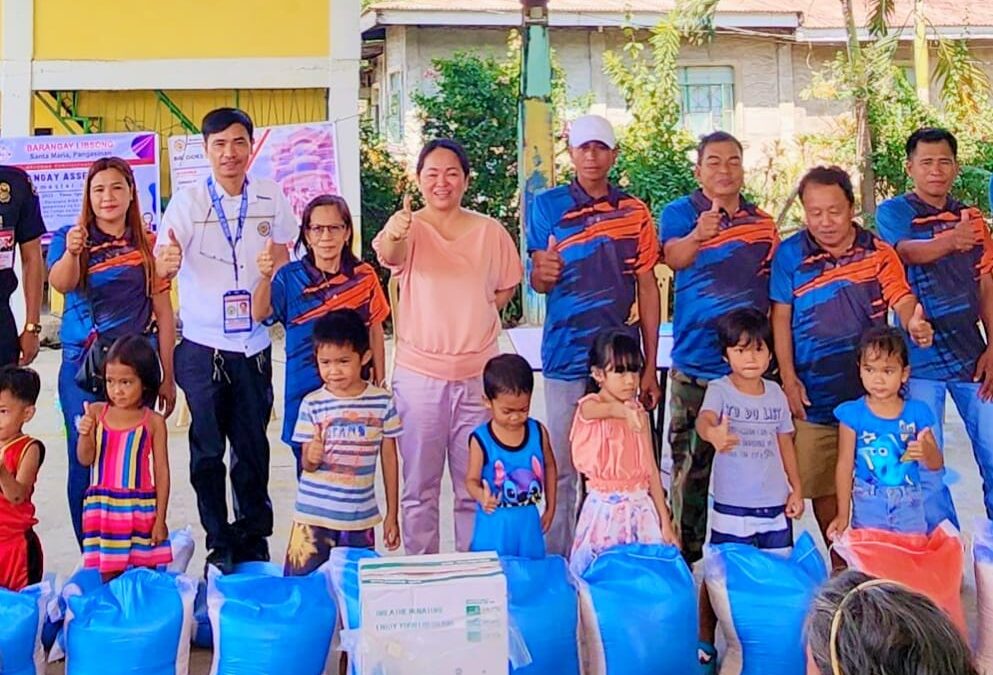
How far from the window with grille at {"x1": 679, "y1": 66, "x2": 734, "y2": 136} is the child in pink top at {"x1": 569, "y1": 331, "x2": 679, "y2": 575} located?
1124 centimetres

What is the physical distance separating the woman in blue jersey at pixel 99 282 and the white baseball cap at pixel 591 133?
1384 millimetres

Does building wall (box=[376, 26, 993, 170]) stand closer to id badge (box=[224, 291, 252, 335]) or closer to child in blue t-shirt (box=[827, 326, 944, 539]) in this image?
id badge (box=[224, 291, 252, 335])

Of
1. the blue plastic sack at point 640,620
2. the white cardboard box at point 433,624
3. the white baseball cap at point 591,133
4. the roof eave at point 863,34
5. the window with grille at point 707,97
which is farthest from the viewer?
the window with grille at point 707,97

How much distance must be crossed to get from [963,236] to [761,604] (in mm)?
1398

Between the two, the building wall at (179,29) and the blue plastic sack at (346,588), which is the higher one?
the building wall at (179,29)

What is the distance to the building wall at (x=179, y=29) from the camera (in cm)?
792

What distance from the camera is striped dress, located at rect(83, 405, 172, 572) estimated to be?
3002 millimetres

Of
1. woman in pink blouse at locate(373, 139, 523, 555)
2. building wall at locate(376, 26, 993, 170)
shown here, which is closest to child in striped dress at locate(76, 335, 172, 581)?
woman in pink blouse at locate(373, 139, 523, 555)

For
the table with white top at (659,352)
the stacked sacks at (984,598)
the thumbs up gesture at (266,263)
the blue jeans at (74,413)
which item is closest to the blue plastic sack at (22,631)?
the blue jeans at (74,413)

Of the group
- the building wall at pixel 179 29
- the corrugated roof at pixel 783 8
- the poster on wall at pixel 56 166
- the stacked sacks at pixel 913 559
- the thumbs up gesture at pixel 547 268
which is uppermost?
the corrugated roof at pixel 783 8

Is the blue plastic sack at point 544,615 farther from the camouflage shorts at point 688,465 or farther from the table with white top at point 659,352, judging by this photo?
the table with white top at point 659,352

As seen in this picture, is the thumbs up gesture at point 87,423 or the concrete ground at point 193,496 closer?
the thumbs up gesture at point 87,423

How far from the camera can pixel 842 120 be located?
12.5m

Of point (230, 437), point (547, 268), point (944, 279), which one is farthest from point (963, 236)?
point (230, 437)
